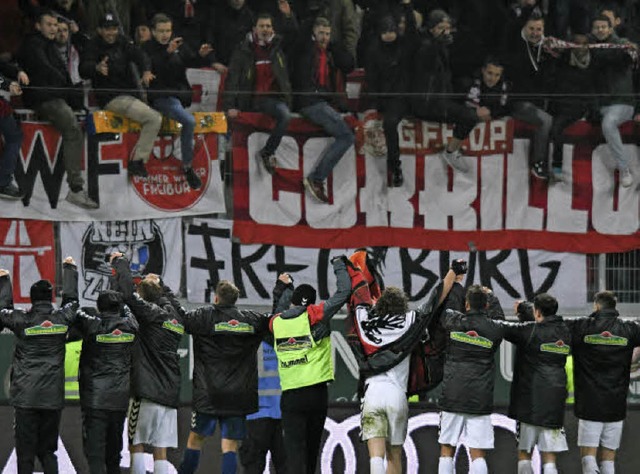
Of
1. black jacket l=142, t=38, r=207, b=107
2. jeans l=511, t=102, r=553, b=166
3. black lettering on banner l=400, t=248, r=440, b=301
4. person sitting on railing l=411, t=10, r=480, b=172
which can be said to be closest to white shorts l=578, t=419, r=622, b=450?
black lettering on banner l=400, t=248, r=440, b=301

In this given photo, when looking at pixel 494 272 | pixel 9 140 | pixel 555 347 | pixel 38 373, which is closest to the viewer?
pixel 38 373

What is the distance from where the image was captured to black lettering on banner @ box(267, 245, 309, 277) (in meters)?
16.2

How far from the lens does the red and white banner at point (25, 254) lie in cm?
1588

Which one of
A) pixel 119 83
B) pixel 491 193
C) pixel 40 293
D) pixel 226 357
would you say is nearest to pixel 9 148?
pixel 119 83

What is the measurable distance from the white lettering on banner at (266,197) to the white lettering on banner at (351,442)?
7.78ft

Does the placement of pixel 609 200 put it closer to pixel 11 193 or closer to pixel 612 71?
pixel 612 71

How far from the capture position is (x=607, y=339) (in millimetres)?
13781

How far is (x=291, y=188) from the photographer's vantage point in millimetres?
16375

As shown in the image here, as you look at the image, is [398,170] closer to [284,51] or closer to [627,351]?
[284,51]

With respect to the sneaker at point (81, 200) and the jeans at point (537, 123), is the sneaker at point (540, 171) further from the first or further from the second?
the sneaker at point (81, 200)

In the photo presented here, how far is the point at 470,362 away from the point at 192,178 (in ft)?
13.8

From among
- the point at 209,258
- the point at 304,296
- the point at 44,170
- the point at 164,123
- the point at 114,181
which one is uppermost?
the point at 164,123

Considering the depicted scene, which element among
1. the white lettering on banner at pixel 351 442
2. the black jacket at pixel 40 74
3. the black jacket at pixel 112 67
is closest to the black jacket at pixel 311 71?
the black jacket at pixel 112 67

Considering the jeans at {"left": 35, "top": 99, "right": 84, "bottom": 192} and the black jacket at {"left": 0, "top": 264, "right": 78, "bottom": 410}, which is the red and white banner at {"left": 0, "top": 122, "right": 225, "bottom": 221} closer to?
the jeans at {"left": 35, "top": 99, "right": 84, "bottom": 192}
